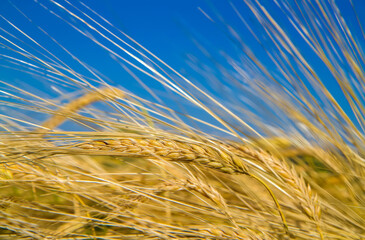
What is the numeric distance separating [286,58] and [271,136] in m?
0.19

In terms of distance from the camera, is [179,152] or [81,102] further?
[81,102]

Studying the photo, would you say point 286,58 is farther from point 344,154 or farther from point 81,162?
point 81,162

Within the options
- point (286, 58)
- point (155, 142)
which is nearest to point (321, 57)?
point (286, 58)

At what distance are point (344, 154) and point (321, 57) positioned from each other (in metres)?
0.23

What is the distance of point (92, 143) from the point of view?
1.72 feet

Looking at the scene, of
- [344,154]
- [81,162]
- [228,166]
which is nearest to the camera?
[228,166]

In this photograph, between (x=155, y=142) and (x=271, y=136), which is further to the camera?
(x=271, y=136)

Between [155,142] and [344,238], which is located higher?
[155,142]

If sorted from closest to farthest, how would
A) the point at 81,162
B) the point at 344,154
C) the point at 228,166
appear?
the point at 228,166, the point at 344,154, the point at 81,162

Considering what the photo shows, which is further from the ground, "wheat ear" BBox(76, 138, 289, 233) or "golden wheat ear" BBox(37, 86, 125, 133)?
"golden wheat ear" BBox(37, 86, 125, 133)

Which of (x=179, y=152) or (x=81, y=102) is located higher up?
(x=81, y=102)

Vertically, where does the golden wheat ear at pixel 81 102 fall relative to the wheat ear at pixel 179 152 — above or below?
above

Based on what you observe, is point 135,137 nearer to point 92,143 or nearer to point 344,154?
point 92,143

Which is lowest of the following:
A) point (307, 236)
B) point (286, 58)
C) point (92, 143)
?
point (307, 236)
